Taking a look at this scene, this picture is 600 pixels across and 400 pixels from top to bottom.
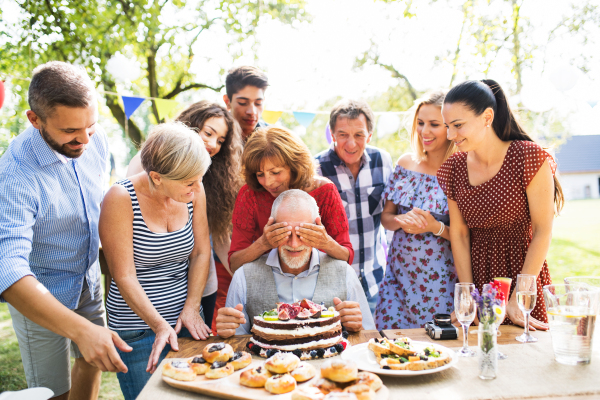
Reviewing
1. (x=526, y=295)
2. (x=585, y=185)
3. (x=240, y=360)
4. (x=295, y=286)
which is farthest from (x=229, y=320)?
(x=585, y=185)

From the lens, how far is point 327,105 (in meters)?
15.1

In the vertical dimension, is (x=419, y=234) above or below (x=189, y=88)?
below

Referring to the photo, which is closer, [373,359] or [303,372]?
[303,372]

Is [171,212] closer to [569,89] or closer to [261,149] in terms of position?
[261,149]

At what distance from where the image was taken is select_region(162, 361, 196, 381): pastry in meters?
1.91

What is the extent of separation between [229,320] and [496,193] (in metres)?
1.71

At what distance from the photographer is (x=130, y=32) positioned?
8859 millimetres

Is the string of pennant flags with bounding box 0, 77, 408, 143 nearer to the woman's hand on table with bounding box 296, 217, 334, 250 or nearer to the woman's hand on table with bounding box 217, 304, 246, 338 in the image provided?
the woman's hand on table with bounding box 296, 217, 334, 250

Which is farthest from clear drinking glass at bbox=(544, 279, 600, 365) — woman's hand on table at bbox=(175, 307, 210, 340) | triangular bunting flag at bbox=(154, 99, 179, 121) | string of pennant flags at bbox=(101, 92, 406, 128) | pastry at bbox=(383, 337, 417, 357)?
triangular bunting flag at bbox=(154, 99, 179, 121)

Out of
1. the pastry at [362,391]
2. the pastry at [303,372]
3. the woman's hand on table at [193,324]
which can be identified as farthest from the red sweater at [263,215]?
the pastry at [362,391]

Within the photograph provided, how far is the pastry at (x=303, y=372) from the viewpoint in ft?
6.22

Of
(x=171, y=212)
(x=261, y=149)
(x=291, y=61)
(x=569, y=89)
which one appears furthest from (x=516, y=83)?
(x=171, y=212)

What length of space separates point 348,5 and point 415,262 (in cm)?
948

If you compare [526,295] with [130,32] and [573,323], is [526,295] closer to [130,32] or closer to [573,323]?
[573,323]
